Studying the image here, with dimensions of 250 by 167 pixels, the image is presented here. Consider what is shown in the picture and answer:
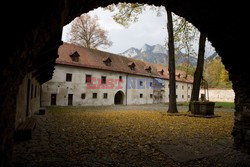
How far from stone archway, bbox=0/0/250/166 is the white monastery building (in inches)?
420

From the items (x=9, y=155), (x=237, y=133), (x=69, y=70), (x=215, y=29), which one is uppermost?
(x=69, y=70)

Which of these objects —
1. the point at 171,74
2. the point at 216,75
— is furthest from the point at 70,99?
the point at 216,75

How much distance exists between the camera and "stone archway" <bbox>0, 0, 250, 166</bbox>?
5.81 ft

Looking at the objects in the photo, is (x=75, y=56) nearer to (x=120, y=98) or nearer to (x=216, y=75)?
(x=120, y=98)

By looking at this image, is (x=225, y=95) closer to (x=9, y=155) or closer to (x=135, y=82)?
(x=135, y=82)

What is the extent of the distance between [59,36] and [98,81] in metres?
19.9

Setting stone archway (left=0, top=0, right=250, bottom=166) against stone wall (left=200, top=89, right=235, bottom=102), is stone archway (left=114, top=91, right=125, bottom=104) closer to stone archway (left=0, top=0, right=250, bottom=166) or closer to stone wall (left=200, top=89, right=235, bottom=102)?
stone archway (left=0, top=0, right=250, bottom=166)

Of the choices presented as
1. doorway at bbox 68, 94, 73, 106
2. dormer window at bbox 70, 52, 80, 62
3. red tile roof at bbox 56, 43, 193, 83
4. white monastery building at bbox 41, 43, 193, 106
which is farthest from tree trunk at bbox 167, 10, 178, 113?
dormer window at bbox 70, 52, 80, 62

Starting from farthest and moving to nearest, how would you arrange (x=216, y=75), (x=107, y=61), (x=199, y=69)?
(x=216, y=75) < (x=107, y=61) < (x=199, y=69)

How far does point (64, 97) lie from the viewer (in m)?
20.1

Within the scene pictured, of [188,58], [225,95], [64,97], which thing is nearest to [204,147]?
[188,58]

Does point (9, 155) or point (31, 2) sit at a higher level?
point (31, 2)

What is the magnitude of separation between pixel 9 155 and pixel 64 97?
1910 cm

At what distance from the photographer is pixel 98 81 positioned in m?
23.5
